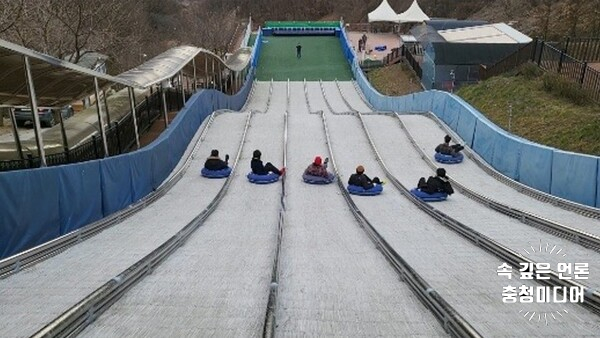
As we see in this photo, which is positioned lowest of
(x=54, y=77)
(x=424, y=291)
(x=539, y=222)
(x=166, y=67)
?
(x=539, y=222)

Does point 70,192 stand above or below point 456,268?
above

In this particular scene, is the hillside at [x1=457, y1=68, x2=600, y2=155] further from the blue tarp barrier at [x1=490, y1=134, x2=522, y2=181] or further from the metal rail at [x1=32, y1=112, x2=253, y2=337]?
the metal rail at [x1=32, y1=112, x2=253, y2=337]

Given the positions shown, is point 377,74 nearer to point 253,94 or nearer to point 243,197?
point 253,94

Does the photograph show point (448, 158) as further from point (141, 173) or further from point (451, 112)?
point (141, 173)

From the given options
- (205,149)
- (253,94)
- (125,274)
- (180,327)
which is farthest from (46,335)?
→ (253,94)

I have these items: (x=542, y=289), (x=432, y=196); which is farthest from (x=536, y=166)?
(x=542, y=289)

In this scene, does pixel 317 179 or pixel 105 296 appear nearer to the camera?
pixel 105 296

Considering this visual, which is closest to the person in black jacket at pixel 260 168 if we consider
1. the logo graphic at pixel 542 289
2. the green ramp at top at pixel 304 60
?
the logo graphic at pixel 542 289
